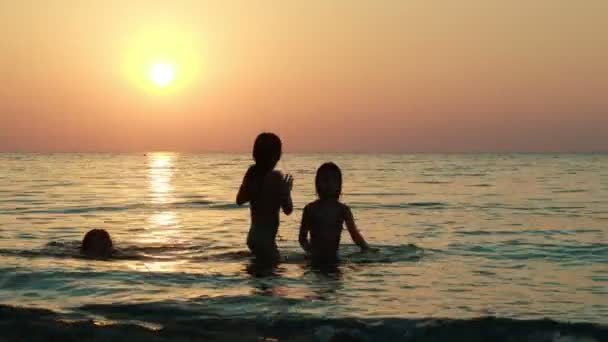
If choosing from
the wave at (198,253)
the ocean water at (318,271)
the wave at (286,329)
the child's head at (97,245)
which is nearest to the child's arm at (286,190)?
the ocean water at (318,271)

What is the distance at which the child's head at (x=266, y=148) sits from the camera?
31.4ft

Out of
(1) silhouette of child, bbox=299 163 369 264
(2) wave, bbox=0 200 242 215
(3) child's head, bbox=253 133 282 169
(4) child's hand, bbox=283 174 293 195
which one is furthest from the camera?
(2) wave, bbox=0 200 242 215

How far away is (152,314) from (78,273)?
2824 millimetres

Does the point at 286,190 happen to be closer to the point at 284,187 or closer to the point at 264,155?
the point at 284,187

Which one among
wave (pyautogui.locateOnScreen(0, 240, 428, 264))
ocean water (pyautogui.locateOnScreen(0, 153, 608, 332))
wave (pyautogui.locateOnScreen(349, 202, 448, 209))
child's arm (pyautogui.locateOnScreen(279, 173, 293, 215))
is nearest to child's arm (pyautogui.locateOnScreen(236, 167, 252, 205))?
child's arm (pyautogui.locateOnScreen(279, 173, 293, 215))

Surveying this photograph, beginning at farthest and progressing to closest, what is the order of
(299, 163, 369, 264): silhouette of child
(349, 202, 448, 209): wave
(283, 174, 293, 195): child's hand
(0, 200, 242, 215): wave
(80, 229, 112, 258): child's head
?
1. (349, 202, 448, 209): wave
2. (0, 200, 242, 215): wave
3. (80, 229, 112, 258): child's head
4. (299, 163, 369, 264): silhouette of child
5. (283, 174, 293, 195): child's hand

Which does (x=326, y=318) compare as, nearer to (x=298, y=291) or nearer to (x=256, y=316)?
(x=256, y=316)

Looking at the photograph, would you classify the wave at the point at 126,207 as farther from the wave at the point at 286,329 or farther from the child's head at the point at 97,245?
the wave at the point at 286,329

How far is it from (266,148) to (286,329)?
3471 millimetres

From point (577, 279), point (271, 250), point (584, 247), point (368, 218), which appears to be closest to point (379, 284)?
point (271, 250)

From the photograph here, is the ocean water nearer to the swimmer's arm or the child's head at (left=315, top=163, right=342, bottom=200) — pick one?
the swimmer's arm

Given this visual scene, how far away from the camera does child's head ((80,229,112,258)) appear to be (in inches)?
458

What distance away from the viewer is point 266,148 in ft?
31.5

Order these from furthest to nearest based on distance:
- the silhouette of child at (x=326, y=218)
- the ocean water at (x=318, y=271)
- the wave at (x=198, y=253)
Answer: the wave at (x=198, y=253), the silhouette of child at (x=326, y=218), the ocean water at (x=318, y=271)
